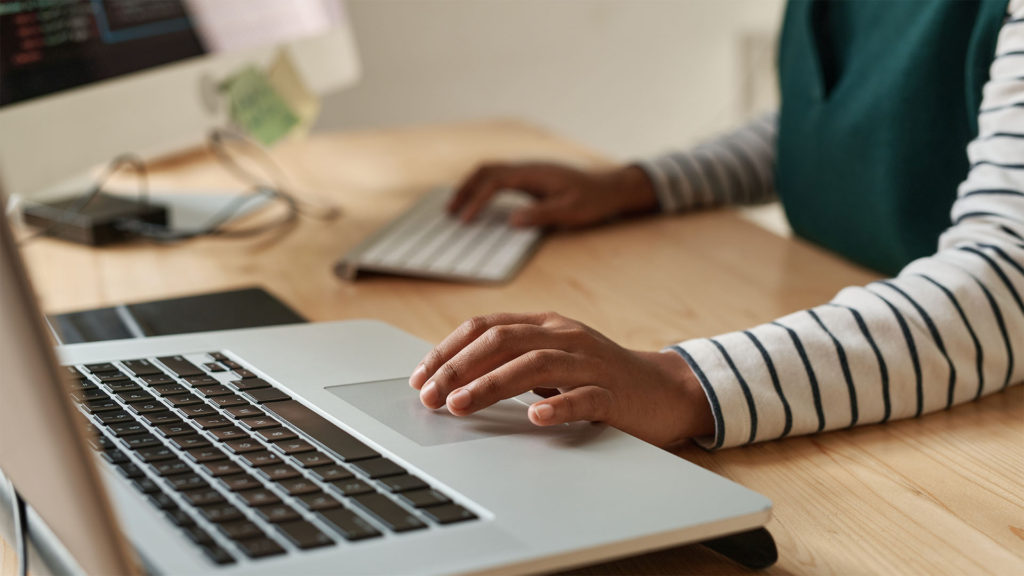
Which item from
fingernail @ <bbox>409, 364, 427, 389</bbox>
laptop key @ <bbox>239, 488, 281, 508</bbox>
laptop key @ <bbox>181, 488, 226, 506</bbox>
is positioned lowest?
fingernail @ <bbox>409, 364, 427, 389</bbox>

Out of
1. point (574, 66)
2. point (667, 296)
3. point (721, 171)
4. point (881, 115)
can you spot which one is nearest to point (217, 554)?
point (667, 296)

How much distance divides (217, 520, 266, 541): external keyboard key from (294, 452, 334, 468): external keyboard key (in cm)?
5

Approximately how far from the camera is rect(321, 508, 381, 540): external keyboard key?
37 centimetres

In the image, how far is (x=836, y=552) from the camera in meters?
0.44

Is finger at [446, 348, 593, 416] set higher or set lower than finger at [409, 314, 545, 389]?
lower

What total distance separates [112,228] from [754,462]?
67 cm

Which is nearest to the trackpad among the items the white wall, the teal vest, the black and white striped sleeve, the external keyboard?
the external keyboard

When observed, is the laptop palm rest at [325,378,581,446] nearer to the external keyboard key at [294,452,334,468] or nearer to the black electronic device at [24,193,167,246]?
the external keyboard key at [294,452,334,468]

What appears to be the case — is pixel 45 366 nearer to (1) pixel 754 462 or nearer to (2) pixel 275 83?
(1) pixel 754 462

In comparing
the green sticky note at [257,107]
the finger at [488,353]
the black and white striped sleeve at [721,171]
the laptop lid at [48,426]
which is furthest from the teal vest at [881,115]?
the laptop lid at [48,426]

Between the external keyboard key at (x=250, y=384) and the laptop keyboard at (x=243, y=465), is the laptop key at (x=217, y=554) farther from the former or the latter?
the external keyboard key at (x=250, y=384)

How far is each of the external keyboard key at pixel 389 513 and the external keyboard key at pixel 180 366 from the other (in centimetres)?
18

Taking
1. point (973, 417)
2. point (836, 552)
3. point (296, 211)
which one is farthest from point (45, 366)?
point (296, 211)

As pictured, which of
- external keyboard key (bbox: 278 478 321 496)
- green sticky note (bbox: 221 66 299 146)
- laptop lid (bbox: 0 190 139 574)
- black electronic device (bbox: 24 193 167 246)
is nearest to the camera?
laptop lid (bbox: 0 190 139 574)
